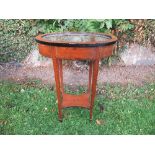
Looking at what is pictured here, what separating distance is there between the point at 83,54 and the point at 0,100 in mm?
1728

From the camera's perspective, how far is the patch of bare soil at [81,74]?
546 centimetres

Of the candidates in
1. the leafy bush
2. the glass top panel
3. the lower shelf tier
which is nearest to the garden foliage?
the leafy bush

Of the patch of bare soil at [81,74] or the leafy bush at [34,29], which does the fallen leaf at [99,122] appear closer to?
the patch of bare soil at [81,74]

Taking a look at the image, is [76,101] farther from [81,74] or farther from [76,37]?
[81,74]

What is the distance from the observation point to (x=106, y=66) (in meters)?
5.99

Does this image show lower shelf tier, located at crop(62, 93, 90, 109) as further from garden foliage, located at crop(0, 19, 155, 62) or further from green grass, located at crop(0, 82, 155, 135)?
garden foliage, located at crop(0, 19, 155, 62)

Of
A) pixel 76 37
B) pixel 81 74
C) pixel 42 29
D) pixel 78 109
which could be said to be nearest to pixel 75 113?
pixel 78 109

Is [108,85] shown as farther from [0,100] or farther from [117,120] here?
[0,100]

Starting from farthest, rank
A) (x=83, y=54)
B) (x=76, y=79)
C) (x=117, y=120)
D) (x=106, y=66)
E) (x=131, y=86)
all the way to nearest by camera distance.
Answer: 1. (x=106, y=66)
2. (x=76, y=79)
3. (x=131, y=86)
4. (x=117, y=120)
5. (x=83, y=54)

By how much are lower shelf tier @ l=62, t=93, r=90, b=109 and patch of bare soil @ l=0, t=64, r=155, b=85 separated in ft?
3.45

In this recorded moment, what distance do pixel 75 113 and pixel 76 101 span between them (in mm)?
162

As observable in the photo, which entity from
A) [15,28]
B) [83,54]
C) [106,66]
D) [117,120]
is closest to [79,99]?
[117,120]

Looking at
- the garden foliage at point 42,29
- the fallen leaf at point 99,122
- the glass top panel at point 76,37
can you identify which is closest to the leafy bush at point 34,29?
the garden foliage at point 42,29

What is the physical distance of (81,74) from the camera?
5766mm
